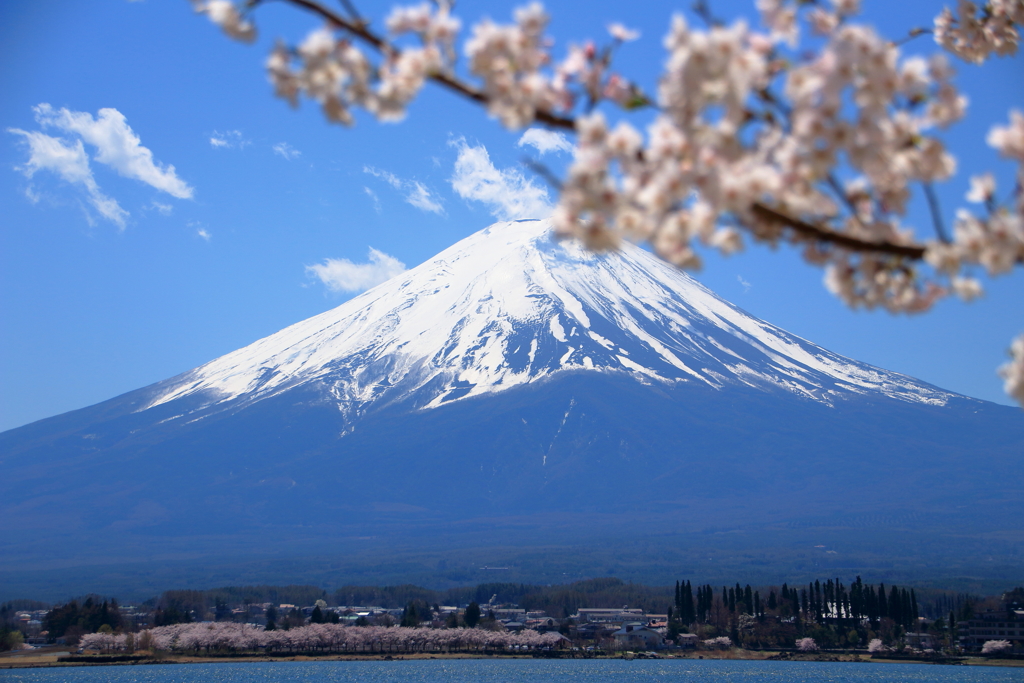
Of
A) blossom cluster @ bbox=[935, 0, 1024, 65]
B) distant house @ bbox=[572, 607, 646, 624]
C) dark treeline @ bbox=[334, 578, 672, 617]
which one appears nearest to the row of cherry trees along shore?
distant house @ bbox=[572, 607, 646, 624]

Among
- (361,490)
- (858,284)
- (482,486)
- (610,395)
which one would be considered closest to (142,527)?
(361,490)

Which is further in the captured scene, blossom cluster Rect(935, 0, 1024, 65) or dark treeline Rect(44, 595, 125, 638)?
dark treeline Rect(44, 595, 125, 638)

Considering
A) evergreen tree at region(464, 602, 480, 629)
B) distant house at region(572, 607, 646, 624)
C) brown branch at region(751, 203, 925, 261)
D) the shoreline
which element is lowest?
the shoreline

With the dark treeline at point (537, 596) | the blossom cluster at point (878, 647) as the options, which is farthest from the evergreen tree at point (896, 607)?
the dark treeline at point (537, 596)

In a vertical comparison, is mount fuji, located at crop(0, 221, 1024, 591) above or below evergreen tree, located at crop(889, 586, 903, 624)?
above

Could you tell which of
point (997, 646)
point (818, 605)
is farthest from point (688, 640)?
point (997, 646)

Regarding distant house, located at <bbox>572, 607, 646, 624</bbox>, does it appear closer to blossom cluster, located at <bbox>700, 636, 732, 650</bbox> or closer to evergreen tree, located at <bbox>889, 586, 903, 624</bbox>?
blossom cluster, located at <bbox>700, 636, 732, 650</bbox>

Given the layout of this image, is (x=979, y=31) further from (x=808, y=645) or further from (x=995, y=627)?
(x=995, y=627)
